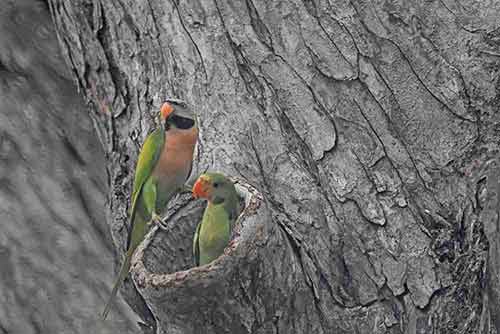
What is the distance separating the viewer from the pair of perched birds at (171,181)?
166 cm

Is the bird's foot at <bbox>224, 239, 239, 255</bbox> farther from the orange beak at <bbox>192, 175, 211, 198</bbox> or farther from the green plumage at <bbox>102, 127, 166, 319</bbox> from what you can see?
the green plumage at <bbox>102, 127, 166, 319</bbox>

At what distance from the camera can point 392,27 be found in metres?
1.94

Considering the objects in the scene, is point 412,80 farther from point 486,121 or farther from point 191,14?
point 191,14

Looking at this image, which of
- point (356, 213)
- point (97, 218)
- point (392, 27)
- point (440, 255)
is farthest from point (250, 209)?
point (97, 218)

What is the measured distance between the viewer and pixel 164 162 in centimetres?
176

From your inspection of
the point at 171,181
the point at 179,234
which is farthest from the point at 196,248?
the point at 171,181

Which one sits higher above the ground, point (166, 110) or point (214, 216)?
point (166, 110)

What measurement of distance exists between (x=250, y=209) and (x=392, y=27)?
567 mm

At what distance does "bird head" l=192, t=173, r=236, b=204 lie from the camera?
165 cm

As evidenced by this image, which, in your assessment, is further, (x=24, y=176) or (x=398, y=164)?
(x=24, y=176)

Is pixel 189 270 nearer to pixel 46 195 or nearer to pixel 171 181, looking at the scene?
pixel 171 181

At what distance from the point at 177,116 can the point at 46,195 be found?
102 centimetres

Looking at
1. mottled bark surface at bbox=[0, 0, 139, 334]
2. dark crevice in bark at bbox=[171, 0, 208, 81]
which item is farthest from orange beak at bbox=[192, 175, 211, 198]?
mottled bark surface at bbox=[0, 0, 139, 334]

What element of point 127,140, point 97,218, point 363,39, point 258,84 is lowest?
point 97,218
